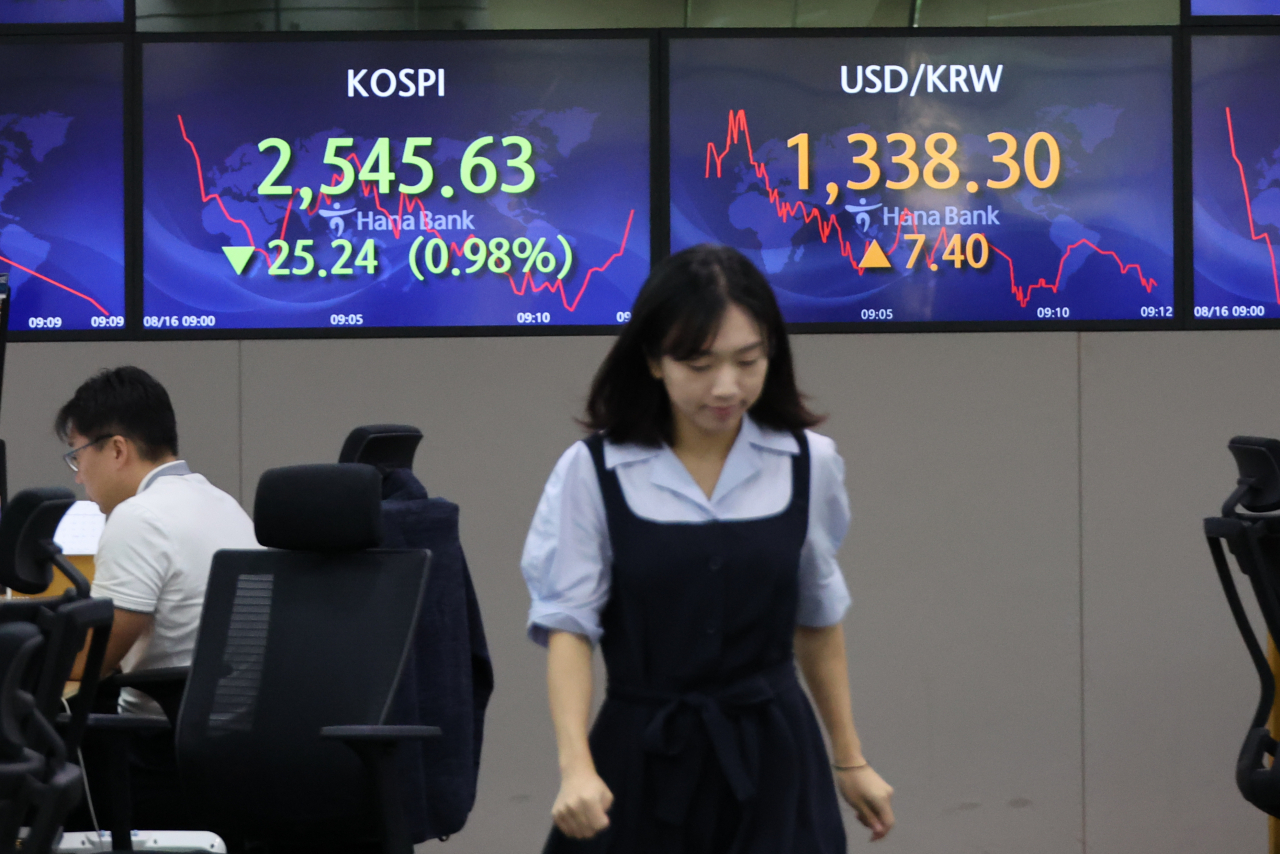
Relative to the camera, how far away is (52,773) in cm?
154

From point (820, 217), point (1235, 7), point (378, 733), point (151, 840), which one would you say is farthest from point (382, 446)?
point (1235, 7)

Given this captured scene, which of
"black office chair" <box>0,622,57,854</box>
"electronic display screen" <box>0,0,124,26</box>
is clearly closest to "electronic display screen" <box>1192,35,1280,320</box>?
"electronic display screen" <box>0,0,124,26</box>

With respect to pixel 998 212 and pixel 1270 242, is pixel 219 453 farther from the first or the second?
pixel 1270 242

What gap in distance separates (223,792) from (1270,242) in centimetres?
320

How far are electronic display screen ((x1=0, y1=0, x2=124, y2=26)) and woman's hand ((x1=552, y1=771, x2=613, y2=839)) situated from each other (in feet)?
10.8

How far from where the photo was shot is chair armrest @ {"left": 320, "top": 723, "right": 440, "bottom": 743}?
7.70ft

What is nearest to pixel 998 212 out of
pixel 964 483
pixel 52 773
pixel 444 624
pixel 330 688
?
pixel 964 483

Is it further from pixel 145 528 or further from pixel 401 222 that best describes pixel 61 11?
pixel 145 528

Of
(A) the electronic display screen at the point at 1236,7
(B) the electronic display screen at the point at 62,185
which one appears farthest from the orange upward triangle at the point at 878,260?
(B) the electronic display screen at the point at 62,185

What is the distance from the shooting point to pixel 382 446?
115 inches

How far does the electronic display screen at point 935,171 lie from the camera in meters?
4.11

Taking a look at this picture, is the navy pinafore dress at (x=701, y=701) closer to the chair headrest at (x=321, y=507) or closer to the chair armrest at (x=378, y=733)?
the chair armrest at (x=378, y=733)

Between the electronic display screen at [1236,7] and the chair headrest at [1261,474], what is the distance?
1850 millimetres

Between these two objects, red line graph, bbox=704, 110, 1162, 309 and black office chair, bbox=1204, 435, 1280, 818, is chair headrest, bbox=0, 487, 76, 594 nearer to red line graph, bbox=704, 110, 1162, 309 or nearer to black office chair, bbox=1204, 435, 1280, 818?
black office chair, bbox=1204, 435, 1280, 818
